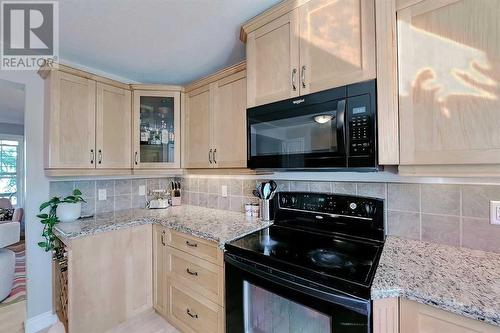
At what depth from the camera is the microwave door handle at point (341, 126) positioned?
110 cm

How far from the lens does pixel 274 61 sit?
1.41 meters

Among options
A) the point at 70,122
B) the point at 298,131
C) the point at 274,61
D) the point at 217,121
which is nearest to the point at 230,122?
the point at 217,121

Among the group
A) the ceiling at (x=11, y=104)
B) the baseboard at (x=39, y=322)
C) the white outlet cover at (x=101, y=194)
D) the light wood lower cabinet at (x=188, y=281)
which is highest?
the ceiling at (x=11, y=104)

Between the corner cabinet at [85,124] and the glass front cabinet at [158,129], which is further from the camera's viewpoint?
the glass front cabinet at [158,129]

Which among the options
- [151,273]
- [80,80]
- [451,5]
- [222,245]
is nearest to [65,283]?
[151,273]

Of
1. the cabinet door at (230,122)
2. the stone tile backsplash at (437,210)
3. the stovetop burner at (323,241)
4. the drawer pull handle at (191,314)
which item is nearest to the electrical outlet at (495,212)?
the stone tile backsplash at (437,210)

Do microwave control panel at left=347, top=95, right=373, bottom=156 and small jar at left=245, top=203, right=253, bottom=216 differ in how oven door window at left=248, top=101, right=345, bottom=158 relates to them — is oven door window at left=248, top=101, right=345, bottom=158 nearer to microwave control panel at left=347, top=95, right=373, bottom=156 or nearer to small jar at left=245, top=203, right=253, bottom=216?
microwave control panel at left=347, top=95, right=373, bottom=156

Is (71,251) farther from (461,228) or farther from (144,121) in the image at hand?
(461,228)

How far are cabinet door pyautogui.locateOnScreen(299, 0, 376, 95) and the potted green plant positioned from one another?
6.50 feet

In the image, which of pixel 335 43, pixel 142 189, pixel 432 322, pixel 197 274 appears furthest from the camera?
pixel 142 189

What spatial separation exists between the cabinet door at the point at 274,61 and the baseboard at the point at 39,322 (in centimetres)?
241

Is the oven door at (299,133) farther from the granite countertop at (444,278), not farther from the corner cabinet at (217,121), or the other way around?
the granite countertop at (444,278)

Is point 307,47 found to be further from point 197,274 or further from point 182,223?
point 197,274

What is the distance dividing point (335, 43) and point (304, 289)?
3.89ft
